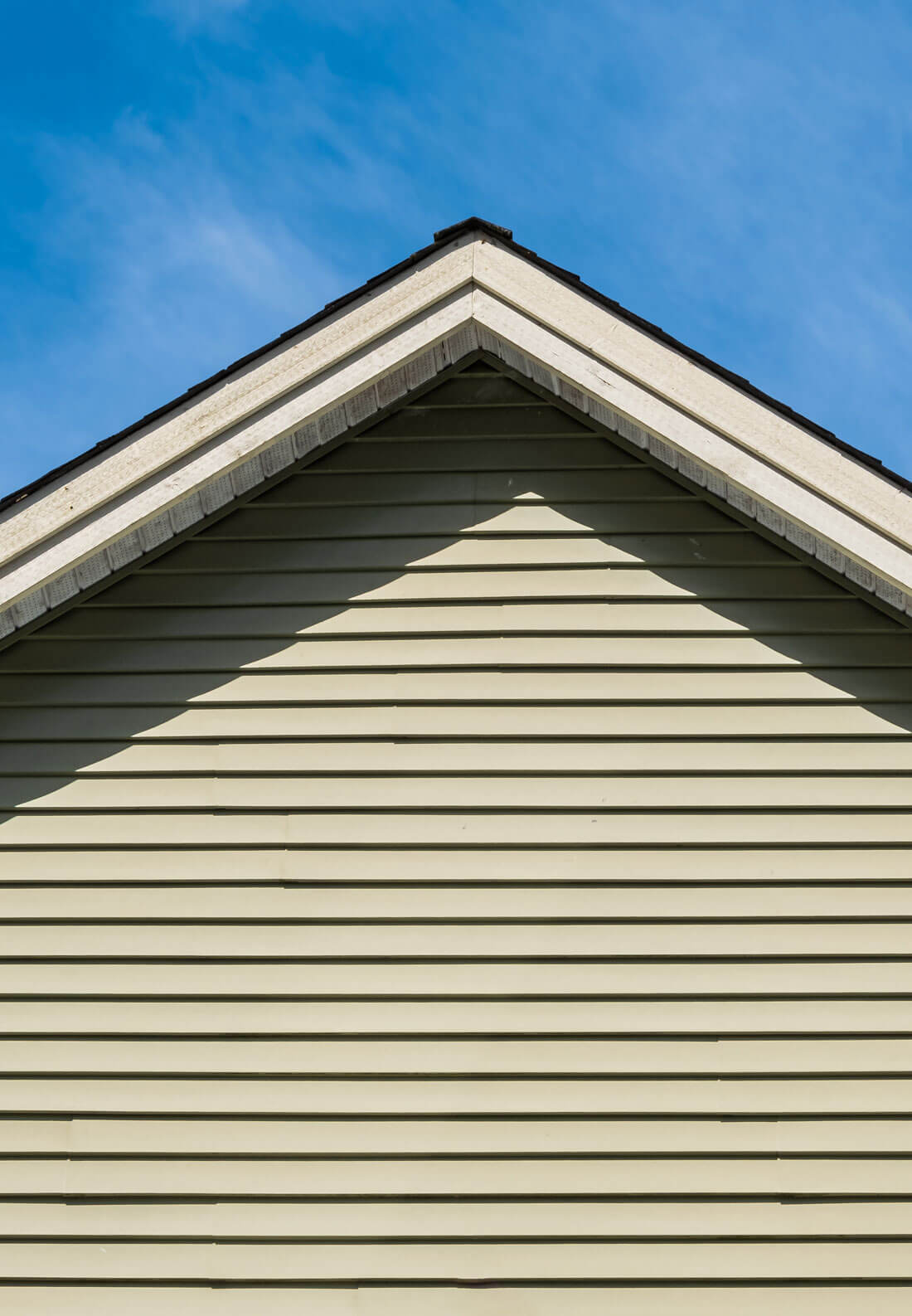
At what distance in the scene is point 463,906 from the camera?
13.5ft

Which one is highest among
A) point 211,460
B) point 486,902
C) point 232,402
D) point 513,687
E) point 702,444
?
point 702,444

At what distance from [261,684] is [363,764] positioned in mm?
529

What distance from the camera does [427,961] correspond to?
4.04 metres

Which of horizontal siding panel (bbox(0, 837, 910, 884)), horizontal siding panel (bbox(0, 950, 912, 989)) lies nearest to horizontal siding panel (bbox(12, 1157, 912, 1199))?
horizontal siding panel (bbox(0, 950, 912, 989))

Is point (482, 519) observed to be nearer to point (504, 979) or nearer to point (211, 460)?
point (211, 460)

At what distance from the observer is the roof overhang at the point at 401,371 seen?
4145 mm

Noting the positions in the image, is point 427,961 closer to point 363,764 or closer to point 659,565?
point 363,764

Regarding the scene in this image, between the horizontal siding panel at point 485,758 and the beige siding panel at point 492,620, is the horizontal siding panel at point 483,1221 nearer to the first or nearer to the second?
the horizontal siding panel at point 485,758

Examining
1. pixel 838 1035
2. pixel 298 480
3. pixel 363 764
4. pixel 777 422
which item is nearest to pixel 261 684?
pixel 363 764

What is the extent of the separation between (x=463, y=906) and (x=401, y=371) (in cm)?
212

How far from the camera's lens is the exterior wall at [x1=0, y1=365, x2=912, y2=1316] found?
375cm

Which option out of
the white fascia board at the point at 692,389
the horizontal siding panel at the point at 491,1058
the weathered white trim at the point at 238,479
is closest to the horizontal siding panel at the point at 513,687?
the weathered white trim at the point at 238,479

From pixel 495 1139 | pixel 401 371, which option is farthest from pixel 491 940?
pixel 401 371

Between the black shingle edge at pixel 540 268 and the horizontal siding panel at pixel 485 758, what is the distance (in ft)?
3.30
